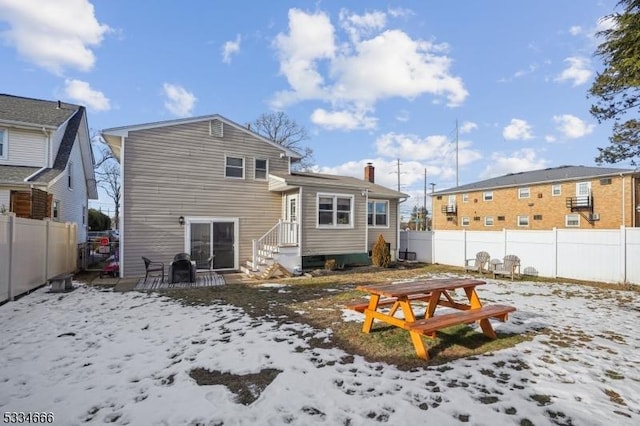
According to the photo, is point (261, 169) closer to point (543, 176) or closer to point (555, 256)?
point (555, 256)

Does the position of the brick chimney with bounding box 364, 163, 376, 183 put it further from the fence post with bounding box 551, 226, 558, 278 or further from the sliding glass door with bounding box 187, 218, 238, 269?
the fence post with bounding box 551, 226, 558, 278

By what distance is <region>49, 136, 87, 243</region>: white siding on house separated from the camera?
1459 cm

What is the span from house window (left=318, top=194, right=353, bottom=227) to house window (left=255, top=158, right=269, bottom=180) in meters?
2.65

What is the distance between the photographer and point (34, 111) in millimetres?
14617

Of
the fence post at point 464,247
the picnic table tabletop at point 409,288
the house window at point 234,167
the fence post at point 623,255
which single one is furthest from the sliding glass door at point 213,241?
the fence post at point 623,255

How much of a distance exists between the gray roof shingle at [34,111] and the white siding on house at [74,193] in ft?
5.96

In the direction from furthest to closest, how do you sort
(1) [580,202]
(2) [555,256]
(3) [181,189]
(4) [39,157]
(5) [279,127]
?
(5) [279,127] < (1) [580,202] < (4) [39,157] < (3) [181,189] < (2) [555,256]

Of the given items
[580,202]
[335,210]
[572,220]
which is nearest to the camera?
[335,210]

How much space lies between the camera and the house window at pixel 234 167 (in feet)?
43.6

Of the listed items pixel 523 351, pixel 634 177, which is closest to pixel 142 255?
pixel 523 351

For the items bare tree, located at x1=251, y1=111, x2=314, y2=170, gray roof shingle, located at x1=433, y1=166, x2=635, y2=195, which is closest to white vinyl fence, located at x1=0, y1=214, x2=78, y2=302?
bare tree, located at x1=251, y1=111, x2=314, y2=170

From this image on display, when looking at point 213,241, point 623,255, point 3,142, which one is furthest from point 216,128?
point 623,255

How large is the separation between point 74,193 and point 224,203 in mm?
10129

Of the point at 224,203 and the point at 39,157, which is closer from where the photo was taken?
the point at 224,203
